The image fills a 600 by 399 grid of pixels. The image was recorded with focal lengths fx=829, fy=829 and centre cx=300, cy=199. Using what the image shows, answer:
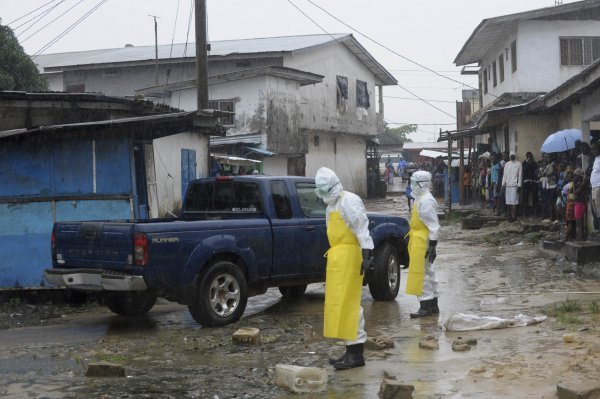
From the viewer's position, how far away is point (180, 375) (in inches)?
287

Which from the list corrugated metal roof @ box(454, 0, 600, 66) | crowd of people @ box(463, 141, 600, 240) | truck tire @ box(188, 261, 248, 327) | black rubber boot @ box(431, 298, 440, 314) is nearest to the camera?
truck tire @ box(188, 261, 248, 327)

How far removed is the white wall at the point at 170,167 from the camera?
57.6ft

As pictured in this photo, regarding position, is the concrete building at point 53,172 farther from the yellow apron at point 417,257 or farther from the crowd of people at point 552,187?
the crowd of people at point 552,187

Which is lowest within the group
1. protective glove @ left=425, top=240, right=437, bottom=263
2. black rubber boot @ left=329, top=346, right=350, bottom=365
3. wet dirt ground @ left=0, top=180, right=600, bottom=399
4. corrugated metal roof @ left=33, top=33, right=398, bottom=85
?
wet dirt ground @ left=0, top=180, right=600, bottom=399

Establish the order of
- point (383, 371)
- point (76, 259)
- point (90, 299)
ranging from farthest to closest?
1. point (90, 299)
2. point (76, 259)
3. point (383, 371)

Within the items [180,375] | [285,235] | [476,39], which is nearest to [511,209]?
[476,39]

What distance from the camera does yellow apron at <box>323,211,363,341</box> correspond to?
7309 millimetres

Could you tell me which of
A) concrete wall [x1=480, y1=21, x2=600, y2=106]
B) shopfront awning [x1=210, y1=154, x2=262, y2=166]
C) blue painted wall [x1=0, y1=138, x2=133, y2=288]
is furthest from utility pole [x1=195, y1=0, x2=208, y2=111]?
concrete wall [x1=480, y1=21, x2=600, y2=106]

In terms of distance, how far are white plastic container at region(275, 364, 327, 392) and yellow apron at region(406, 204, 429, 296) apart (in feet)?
12.0

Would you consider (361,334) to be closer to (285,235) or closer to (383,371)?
(383,371)

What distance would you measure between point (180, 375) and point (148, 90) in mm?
28019

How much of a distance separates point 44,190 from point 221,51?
25.9 metres

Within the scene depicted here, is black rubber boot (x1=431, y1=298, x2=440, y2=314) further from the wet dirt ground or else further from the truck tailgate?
the truck tailgate

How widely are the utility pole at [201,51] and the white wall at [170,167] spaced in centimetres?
119
